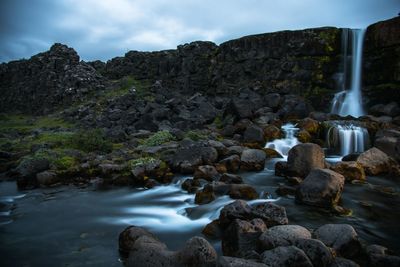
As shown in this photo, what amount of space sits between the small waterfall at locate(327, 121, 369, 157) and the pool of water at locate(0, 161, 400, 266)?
17.6ft

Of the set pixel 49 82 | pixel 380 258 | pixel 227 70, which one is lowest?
pixel 380 258

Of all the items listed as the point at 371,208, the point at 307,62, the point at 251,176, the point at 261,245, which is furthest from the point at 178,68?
the point at 261,245

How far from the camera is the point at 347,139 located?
19.1m

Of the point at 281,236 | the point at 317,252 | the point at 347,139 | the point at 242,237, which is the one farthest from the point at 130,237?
the point at 347,139

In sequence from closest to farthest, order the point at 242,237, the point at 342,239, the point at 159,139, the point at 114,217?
1. the point at 342,239
2. the point at 242,237
3. the point at 114,217
4. the point at 159,139

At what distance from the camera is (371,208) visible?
10328 mm

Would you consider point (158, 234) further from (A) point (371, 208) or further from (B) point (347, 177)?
(B) point (347, 177)

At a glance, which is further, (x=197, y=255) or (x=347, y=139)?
(x=347, y=139)

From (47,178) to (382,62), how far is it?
27.2 metres

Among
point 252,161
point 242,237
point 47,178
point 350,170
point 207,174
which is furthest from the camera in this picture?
point 252,161

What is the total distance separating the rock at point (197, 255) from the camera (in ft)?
19.2

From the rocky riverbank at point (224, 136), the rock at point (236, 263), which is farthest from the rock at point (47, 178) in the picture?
the rock at point (236, 263)

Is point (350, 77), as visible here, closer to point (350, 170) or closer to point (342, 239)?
point (350, 170)

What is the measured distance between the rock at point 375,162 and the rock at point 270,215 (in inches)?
316
